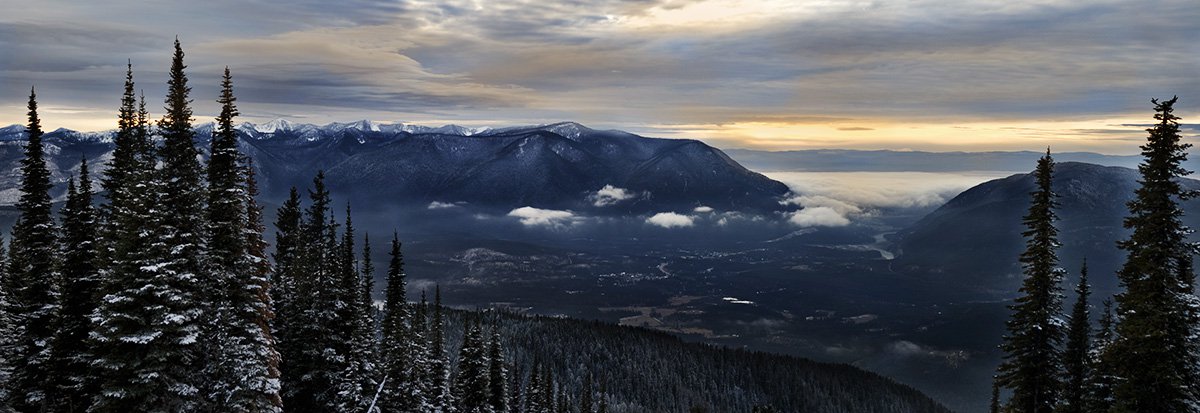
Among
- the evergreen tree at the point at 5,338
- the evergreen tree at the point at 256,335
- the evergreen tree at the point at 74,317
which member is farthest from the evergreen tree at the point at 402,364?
the evergreen tree at the point at 5,338

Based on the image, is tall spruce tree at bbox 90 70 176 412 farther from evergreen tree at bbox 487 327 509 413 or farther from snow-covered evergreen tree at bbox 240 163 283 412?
evergreen tree at bbox 487 327 509 413

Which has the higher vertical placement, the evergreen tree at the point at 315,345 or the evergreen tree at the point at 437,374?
the evergreen tree at the point at 315,345

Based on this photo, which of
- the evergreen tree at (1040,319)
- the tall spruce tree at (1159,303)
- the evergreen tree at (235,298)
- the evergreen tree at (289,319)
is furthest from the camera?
the evergreen tree at (289,319)

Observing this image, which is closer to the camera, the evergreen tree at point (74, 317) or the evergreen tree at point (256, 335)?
the evergreen tree at point (256, 335)

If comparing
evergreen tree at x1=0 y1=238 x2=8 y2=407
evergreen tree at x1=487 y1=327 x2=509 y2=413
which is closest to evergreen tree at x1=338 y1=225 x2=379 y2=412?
evergreen tree at x1=0 y1=238 x2=8 y2=407

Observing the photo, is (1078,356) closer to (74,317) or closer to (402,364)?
(402,364)

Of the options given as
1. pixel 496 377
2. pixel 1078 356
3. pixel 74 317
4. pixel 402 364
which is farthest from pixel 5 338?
pixel 1078 356

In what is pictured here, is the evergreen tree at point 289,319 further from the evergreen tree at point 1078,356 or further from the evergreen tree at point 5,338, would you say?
the evergreen tree at point 1078,356
